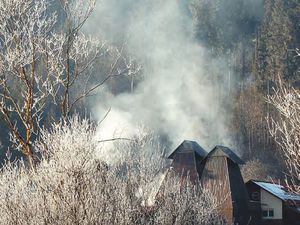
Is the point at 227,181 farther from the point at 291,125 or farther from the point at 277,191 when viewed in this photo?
the point at 291,125

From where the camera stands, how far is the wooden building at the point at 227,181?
85.5ft

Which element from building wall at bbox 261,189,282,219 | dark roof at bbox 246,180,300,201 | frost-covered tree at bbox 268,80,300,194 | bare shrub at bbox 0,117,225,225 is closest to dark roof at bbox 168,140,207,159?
dark roof at bbox 246,180,300,201

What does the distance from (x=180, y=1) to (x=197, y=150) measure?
34778 mm

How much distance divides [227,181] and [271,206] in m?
3.72

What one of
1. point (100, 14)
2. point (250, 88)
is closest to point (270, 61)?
point (250, 88)

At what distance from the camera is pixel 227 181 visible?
26859 millimetres

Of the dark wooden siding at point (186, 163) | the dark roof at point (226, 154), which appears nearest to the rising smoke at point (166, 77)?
the dark wooden siding at point (186, 163)

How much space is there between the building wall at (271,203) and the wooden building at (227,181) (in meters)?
1.99

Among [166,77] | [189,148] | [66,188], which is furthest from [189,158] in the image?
[166,77]

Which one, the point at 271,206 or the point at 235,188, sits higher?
the point at 235,188

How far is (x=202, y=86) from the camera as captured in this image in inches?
2243

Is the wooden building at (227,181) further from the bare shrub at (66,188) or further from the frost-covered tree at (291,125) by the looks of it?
the bare shrub at (66,188)

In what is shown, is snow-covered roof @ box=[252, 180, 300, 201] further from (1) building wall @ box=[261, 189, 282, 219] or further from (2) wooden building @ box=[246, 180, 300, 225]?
(1) building wall @ box=[261, 189, 282, 219]

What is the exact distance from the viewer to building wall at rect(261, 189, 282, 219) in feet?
93.9
